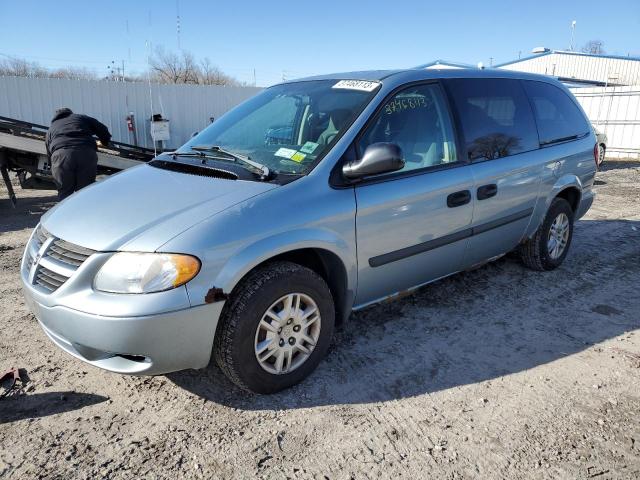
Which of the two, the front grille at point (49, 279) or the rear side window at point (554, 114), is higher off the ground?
the rear side window at point (554, 114)

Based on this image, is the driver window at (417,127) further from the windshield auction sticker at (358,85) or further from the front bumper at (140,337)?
the front bumper at (140,337)

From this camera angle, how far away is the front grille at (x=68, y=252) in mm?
2484

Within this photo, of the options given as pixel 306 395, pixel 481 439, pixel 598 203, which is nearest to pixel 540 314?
pixel 481 439

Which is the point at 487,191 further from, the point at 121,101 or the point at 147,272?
the point at 121,101

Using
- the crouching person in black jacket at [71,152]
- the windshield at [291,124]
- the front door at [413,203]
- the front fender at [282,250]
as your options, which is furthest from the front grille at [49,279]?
the crouching person in black jacket at [71,152]

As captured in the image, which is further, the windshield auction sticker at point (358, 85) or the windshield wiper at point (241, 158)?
the windshield auction sticker at point (358, 85)

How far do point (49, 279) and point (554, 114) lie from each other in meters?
4.40

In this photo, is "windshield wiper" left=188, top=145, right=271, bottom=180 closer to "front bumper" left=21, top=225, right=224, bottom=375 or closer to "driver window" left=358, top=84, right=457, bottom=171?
"driver window" left=358, top=84, right=457, bottom=171

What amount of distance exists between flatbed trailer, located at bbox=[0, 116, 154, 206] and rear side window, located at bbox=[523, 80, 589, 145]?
6501 mm

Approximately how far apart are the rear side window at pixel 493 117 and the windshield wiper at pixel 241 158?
1647mm

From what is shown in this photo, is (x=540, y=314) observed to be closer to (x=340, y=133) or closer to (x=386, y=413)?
(x=386, y=413)

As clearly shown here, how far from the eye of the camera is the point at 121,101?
13.0 meters

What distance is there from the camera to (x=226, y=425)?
263 centimetres

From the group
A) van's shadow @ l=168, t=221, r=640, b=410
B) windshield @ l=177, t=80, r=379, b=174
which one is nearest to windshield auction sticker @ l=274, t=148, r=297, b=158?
windshield @ l=177, t=80, r=379, b=174
